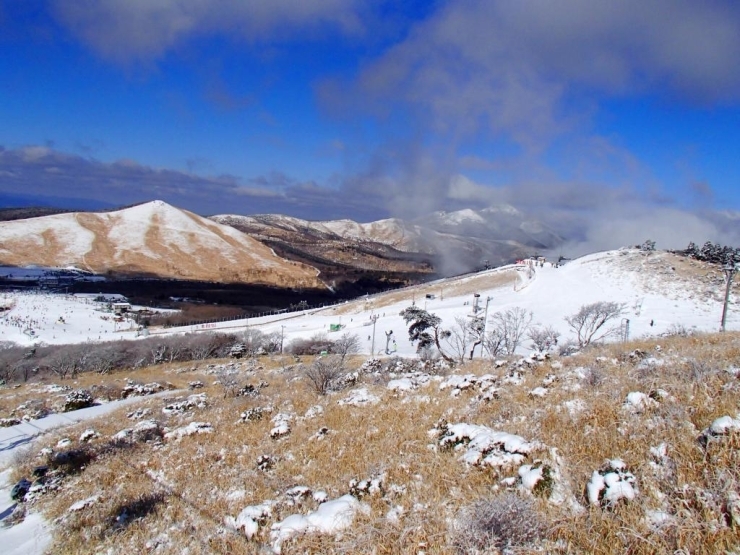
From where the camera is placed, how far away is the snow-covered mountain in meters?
158

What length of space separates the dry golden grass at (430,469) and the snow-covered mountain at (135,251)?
162m

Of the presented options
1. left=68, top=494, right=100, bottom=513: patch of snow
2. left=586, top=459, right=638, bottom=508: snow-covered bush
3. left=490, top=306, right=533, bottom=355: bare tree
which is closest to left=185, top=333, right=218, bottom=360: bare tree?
left=490, top=306, right=533, bottom=355: bare tree

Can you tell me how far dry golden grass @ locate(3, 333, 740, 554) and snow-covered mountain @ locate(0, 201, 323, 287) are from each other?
162 m

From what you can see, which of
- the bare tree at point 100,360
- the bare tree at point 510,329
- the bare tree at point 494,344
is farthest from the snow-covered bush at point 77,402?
the bare tree at point 494,344

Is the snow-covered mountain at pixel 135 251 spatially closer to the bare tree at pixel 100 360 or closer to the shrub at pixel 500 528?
the bare tree at pixel 100 360

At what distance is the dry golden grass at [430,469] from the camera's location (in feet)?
12.3

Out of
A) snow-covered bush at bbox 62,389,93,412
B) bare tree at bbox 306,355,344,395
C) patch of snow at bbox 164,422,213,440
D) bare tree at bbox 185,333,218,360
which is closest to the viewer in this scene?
patch of snow at bbox 164,422,213,440

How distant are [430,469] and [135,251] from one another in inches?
7705

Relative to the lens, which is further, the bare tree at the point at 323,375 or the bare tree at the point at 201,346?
the bare tree at the point at 201,346

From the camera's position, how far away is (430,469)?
564 centimetres

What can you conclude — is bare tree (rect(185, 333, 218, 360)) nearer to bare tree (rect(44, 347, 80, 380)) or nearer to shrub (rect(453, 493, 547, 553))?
bare tree (rect(44, 347, 80, 380))

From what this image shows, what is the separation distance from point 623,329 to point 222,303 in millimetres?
108558

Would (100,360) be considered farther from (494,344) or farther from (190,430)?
(190,430)

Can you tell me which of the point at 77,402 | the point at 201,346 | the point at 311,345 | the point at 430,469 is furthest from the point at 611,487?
Result: the point at 201,346
